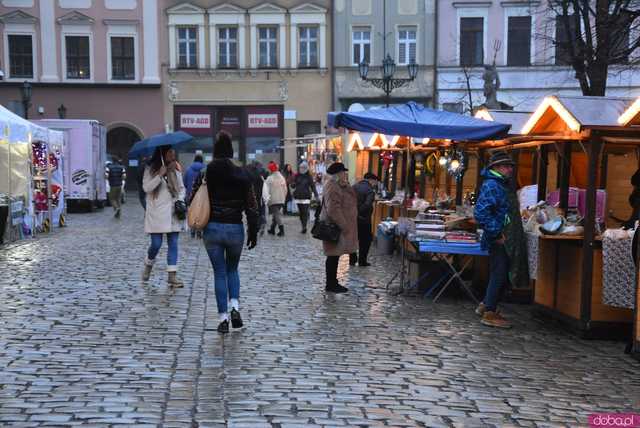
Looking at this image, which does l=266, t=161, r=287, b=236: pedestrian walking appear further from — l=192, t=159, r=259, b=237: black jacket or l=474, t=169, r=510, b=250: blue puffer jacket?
l=192, t=159, r=259, b=237: black jacket

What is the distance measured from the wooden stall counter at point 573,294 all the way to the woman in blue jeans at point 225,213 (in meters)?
3.27

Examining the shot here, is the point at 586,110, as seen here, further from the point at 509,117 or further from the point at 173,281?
the point at 173,281

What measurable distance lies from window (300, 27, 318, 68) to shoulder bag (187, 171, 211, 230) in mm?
30948

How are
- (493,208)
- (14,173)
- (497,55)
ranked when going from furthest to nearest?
(497,55) → (14,173) → (493,208)

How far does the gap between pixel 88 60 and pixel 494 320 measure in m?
33.4

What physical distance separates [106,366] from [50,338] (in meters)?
1.26

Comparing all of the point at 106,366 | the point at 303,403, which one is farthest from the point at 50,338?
the point at 303,403

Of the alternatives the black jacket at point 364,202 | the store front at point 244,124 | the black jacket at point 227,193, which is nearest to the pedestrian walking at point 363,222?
the black jacket at point 364,202

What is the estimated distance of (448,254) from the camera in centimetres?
1010

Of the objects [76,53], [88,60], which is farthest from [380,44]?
[76,53]

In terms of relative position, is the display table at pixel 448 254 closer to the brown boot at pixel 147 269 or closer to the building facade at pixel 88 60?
the brown boot at pixel 147 269

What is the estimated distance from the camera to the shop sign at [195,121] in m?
37.9

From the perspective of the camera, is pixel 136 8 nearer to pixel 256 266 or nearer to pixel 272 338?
pixel 256 266

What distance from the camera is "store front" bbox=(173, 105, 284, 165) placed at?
37.9 meters
